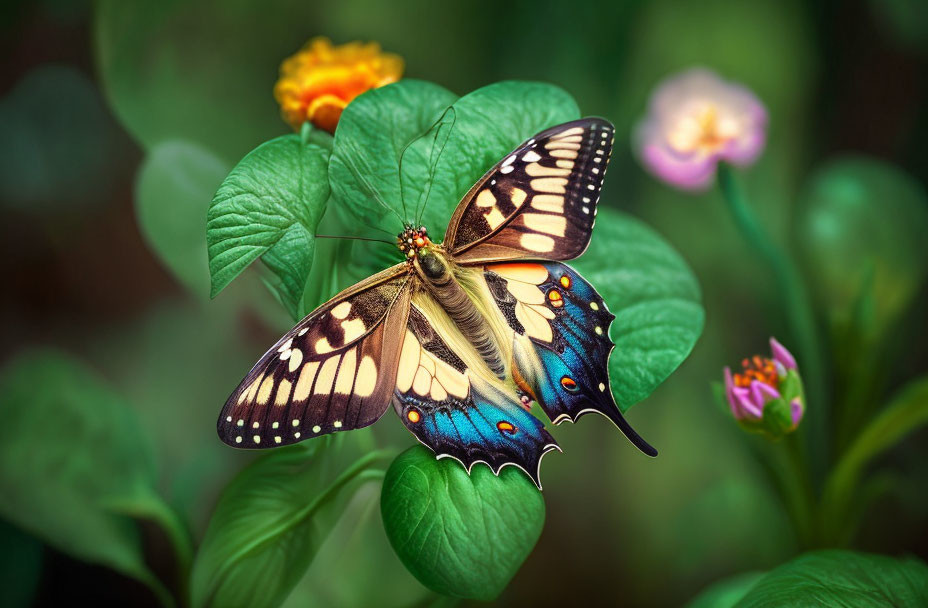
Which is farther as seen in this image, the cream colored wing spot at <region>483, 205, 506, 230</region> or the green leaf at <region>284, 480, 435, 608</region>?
the green leaf at <region>284, 480, 435, 608</region>

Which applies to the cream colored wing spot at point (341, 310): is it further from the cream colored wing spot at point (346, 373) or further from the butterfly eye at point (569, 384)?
the butterfly eye at point (569, 384)

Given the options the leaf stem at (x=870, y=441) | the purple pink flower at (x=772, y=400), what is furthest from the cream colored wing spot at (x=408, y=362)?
the leaf stem at (x=870, y=441)

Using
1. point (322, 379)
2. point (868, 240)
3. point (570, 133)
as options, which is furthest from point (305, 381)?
point (868, 240)

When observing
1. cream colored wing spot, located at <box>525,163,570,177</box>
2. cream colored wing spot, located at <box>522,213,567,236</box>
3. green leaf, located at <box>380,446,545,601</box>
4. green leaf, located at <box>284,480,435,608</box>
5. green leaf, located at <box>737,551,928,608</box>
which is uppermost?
cream colored wing spot, located at <box>525,163,570,177</box>

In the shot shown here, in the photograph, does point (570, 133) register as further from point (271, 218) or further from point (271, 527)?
point (271, 527)

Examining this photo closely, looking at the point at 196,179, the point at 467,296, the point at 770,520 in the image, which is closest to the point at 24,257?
the point at 196,179

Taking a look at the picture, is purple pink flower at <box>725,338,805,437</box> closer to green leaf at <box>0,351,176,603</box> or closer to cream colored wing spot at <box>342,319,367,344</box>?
cream colored wing spot at <box>342,319,367,344</box>

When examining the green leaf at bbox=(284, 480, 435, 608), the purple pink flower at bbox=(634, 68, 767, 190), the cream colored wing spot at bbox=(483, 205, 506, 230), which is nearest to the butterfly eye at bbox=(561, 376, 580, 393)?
the cream colored wing spot at bbox=(483, 205, 506, 230)
